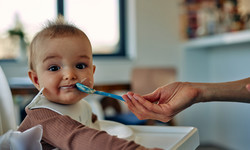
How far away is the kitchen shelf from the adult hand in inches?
61.8

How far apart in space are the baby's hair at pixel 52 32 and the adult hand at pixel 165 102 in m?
0.18

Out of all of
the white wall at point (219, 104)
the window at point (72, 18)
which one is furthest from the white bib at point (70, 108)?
the white wall at point (219, 104)

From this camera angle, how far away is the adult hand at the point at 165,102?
636mm

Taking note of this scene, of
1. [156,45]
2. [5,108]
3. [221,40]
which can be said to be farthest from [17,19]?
[5,108]

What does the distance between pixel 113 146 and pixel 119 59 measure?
2353mm

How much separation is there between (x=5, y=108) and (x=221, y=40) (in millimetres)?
2128

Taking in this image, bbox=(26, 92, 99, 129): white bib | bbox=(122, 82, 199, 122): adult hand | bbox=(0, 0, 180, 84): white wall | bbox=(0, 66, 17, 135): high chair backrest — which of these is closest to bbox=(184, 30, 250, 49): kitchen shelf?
bbox=(0, 0, 180, 84): white wall

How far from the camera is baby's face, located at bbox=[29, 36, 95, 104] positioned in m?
0.60

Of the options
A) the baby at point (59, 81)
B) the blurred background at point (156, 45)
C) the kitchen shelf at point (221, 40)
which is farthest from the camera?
the blurred background at point (156, 45)

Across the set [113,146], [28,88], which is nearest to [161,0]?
[28,88]

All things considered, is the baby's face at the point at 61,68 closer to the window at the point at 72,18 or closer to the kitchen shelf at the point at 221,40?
the kitchen shelf at the point at 221,40

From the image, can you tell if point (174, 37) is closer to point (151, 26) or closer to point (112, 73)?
point (151, 26)

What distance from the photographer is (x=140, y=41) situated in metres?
2.84

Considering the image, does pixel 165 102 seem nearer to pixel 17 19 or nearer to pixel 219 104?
pixel 17 19
